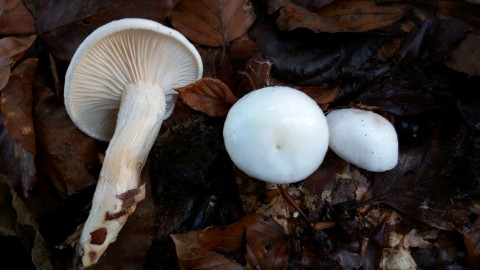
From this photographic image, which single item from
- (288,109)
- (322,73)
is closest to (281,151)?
(288,109)

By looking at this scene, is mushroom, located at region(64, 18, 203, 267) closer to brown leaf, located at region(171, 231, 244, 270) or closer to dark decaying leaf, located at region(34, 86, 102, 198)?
dark decaying leaf, located at region(34, 86, 102, 198)

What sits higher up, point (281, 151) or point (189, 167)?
point (281, 151)

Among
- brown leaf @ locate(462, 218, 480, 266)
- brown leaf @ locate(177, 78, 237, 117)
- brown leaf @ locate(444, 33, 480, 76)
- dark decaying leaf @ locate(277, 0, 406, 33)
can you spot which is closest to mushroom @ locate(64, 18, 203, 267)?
brown leaf @ locate(177, 78, 237, 117)

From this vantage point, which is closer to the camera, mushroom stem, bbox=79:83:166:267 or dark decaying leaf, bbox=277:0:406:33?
mushroom stem, bbox=79:83:166:267

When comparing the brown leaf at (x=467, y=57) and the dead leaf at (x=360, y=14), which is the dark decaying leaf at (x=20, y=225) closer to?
the dead leaf at (x=360, y=14)

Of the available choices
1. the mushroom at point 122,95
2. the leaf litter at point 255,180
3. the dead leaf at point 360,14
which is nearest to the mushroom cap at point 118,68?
the mushroom at point 122,95

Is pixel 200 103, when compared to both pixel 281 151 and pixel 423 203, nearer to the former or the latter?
pixel 281 151

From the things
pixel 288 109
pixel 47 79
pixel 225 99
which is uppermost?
pixel 47 79
